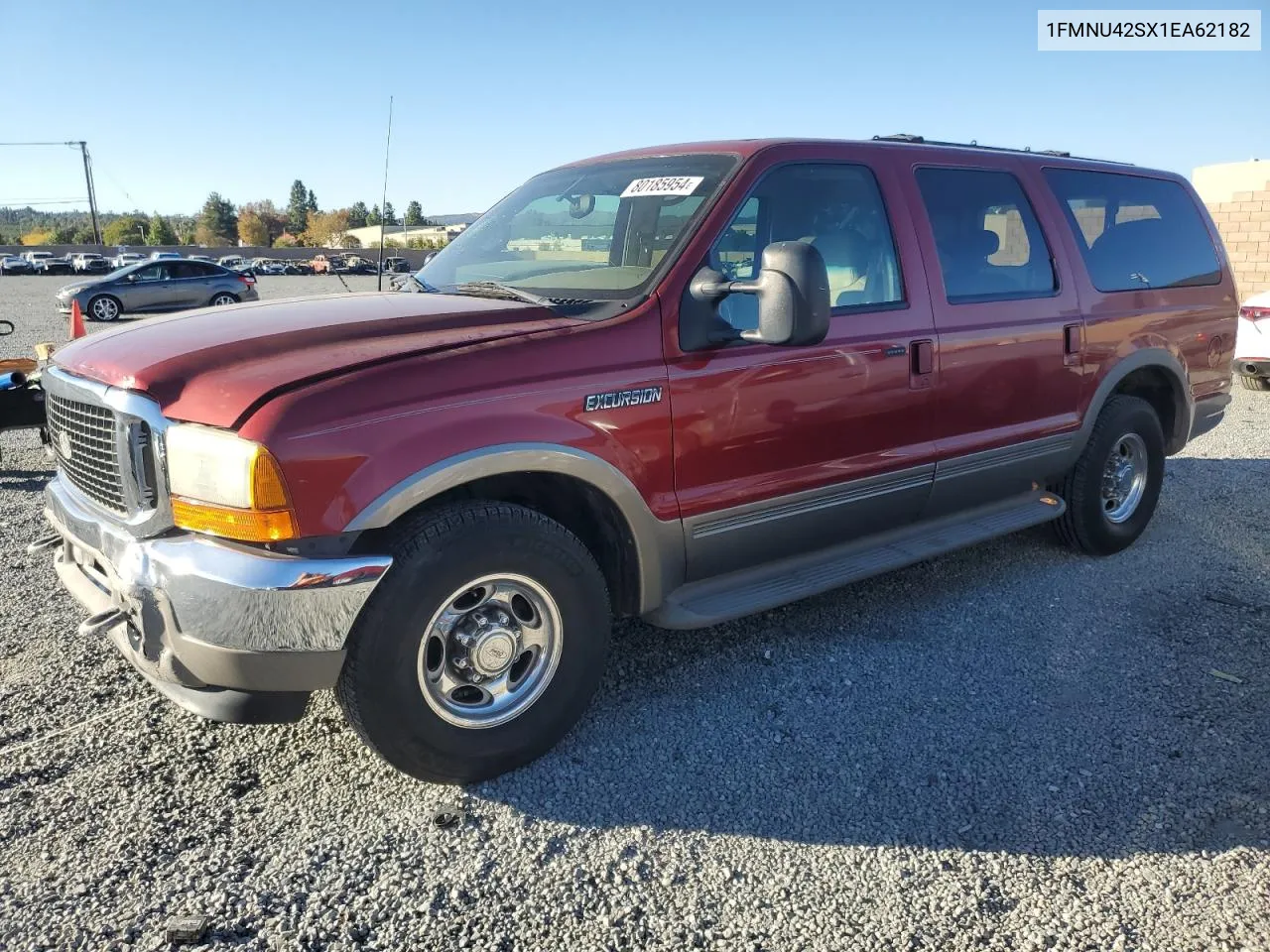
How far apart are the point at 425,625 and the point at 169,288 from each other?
864 inches

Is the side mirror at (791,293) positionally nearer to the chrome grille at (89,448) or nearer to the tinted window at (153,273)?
the chrome grille at (89,448)

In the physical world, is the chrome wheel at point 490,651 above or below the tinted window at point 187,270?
below

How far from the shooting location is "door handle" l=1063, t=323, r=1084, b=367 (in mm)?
4453

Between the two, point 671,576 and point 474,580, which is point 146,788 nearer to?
point 474,580

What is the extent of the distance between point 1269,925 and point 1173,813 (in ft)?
1.55

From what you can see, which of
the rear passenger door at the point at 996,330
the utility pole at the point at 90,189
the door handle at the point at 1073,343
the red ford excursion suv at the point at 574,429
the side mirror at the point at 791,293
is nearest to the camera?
the red ford excursion suv at the point at 574,429

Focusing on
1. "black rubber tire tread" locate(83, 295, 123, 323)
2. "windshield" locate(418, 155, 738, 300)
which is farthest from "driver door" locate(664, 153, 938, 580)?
"black rubber tire tread" locate(83, 295, 123, 323)

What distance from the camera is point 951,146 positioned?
4262mm

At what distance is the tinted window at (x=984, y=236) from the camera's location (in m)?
4.02

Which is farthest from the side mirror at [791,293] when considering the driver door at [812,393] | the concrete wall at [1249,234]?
the concrete wall at [1249,234]

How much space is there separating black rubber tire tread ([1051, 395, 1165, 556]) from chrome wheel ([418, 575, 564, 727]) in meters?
3.18

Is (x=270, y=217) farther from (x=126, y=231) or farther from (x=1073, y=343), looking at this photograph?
(x=1073, y=343)

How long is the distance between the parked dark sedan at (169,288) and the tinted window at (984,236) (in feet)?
64.6

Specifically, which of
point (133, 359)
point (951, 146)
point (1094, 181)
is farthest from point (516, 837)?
point (1094, 181)
